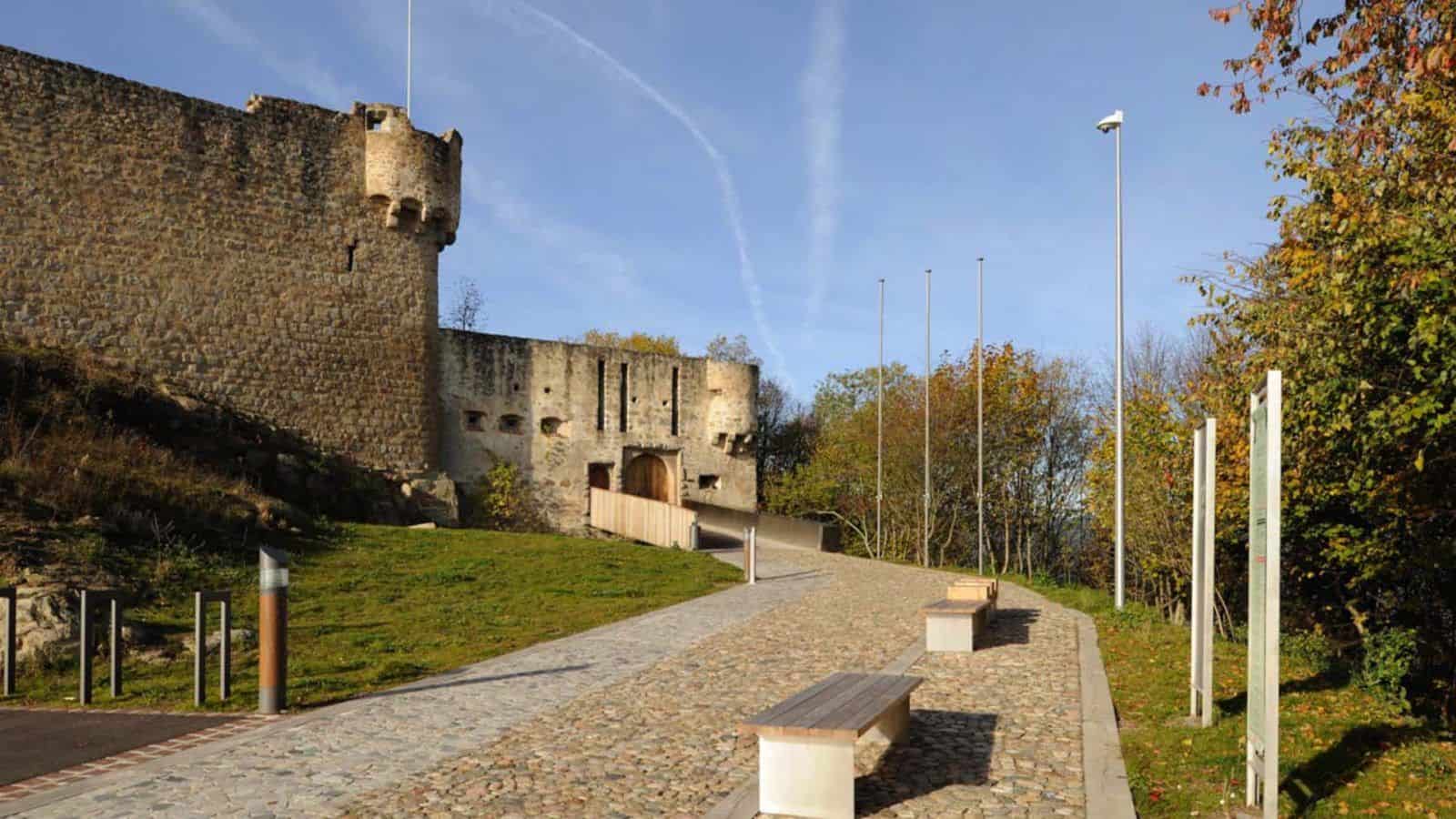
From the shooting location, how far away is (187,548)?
1388cm

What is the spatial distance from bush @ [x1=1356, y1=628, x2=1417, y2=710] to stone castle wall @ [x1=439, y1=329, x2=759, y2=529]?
65.8ft

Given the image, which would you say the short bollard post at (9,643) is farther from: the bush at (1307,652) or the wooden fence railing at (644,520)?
the wooden fence railing at (644,520)

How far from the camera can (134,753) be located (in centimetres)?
652

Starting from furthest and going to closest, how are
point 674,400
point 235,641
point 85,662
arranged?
point 674,400, point 235,641, point 85,662

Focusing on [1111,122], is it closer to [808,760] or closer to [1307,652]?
[1307,652]

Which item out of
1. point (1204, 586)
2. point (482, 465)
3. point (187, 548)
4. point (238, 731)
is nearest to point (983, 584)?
point (1204, 586)

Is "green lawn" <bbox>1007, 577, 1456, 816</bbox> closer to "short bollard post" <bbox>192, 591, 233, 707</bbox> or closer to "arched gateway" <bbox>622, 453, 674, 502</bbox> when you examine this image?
"short bollard post" <bbox>192, 591, 233, 707</bbox>

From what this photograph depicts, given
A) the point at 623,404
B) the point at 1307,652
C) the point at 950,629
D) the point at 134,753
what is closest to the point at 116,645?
the point at 134,753

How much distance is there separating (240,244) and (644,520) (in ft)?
34.6

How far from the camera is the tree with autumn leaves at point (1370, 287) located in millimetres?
7133

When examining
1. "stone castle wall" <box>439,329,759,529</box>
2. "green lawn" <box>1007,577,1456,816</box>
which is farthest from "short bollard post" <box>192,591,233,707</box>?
"stone castle wall" <box>439,329,759,529</box>

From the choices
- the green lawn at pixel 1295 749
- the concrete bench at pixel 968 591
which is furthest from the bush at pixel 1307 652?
the concrete bench at pixel 968 591

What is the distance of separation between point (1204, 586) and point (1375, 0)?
3818 millimetres

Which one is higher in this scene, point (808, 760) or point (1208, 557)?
point (1208, 557)
